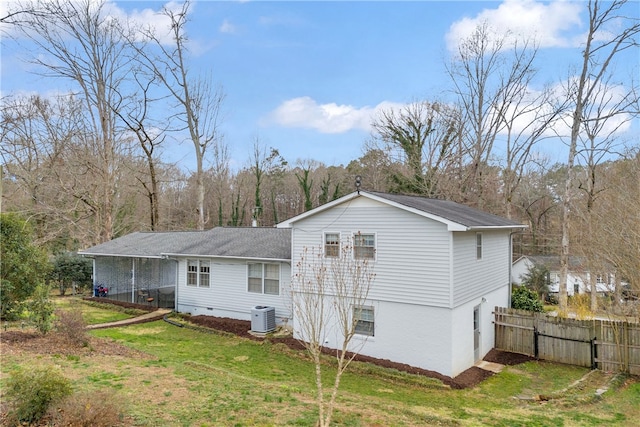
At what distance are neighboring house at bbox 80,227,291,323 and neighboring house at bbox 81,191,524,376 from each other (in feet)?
0.18

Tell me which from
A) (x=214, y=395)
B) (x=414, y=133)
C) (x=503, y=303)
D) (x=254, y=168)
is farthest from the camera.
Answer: (x=254, y=168)

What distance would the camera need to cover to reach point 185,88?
3034 cm

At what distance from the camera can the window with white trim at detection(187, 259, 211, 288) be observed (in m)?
17.0

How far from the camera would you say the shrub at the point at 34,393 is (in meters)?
5.50

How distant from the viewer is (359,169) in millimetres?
40688

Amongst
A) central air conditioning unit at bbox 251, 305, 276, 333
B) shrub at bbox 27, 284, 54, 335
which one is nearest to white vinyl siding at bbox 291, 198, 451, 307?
central air conditioning unit at bbox 251, 305, 276, 333

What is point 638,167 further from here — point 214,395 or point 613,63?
point 214,395

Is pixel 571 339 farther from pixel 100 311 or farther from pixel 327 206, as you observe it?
pixel 100 311

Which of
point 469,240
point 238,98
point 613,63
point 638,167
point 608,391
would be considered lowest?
point 608,391

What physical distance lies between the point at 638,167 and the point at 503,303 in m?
9.66

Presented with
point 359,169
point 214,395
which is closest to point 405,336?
point 214,395

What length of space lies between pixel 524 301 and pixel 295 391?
1215cm

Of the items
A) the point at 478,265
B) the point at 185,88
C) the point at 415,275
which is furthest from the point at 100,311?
the point at 185,88

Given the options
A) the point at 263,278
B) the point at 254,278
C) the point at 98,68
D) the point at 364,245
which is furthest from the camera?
the point at 98,68
